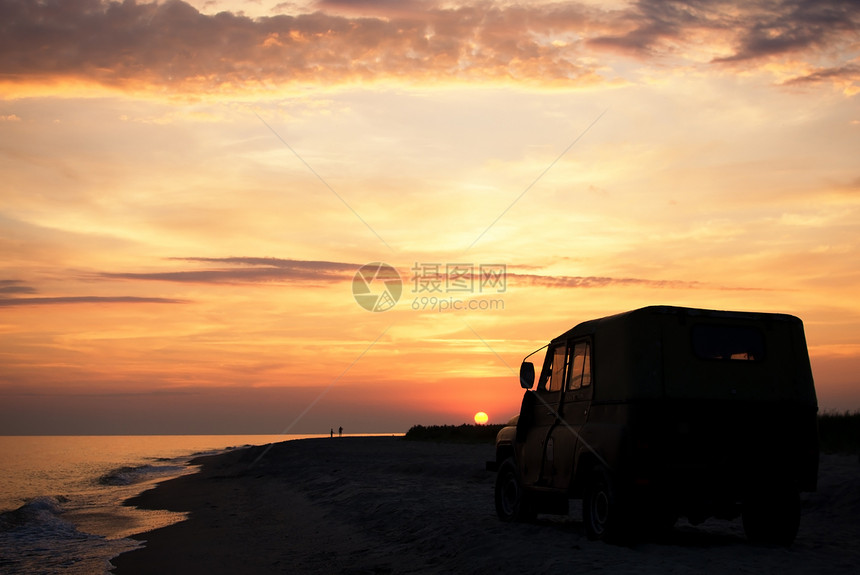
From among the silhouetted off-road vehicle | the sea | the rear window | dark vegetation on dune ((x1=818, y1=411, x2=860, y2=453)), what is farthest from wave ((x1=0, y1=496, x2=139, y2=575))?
dark vegetation on dune ((x1=818, y1=411, x2=860, y2=453))

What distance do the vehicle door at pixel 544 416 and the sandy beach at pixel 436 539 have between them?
98cm

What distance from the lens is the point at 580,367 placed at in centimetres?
1211

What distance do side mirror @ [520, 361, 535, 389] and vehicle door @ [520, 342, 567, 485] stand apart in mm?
239

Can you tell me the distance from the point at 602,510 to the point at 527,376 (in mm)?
2827

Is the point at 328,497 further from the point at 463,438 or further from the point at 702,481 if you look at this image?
the point at 463,438

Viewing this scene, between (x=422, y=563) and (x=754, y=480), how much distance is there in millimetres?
4874

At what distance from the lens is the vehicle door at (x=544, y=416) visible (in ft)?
41.7

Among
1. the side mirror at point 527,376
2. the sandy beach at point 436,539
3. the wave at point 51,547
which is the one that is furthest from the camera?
the wave at point 51,547

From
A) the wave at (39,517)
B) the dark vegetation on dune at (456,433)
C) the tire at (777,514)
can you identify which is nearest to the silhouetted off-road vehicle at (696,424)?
the tire at (777,514)

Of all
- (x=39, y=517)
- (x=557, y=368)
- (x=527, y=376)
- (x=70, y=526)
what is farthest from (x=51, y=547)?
(x=557, y=368)

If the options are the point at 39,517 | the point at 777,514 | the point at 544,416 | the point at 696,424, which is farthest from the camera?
the point at 39,517

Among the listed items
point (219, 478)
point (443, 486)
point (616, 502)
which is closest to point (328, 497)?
point (443, 486)

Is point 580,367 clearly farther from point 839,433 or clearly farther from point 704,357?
point 839,433

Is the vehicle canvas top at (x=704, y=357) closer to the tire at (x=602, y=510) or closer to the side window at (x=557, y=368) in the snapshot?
the tire at (x=602, y=510)
